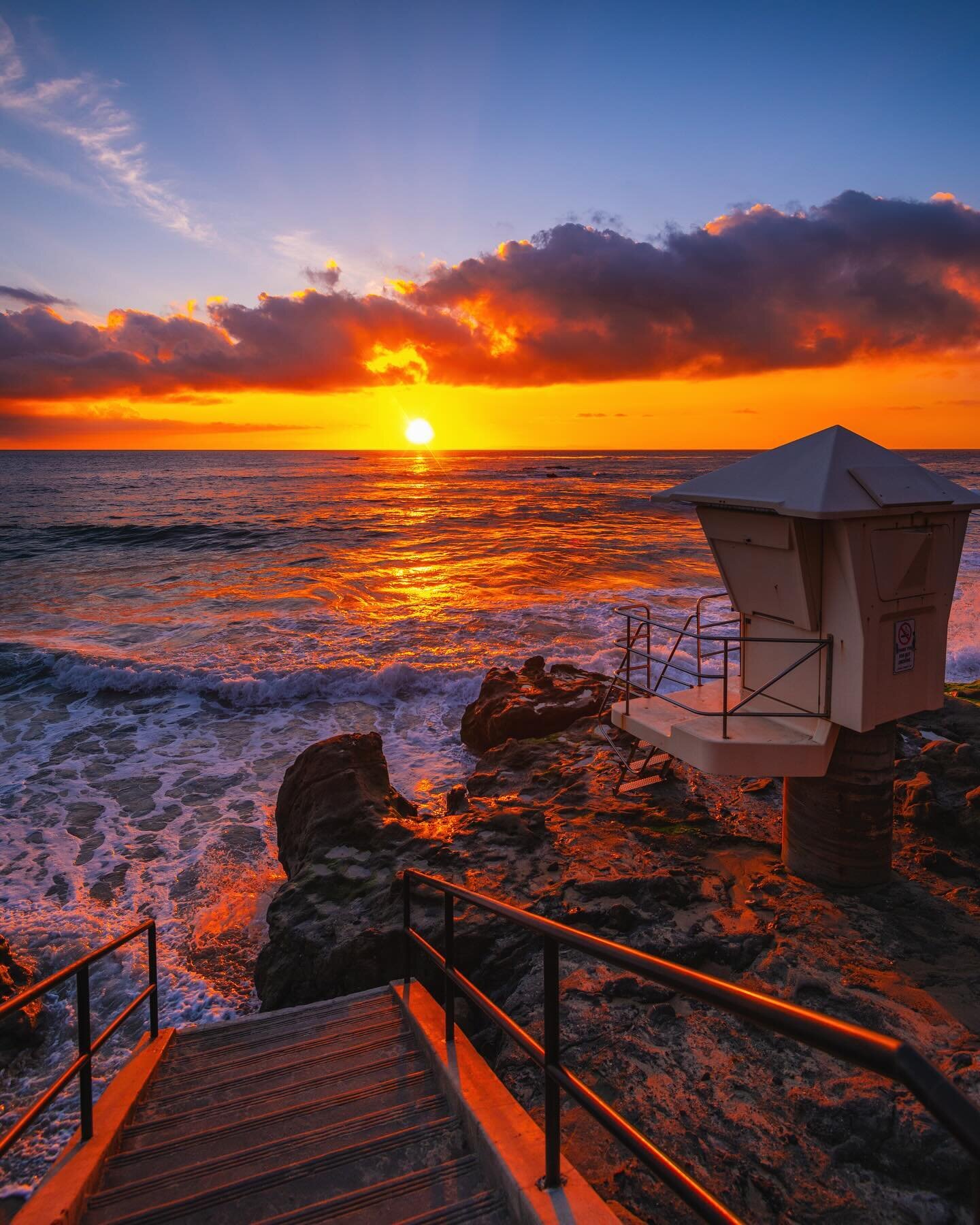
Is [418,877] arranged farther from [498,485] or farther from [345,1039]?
[498,485]

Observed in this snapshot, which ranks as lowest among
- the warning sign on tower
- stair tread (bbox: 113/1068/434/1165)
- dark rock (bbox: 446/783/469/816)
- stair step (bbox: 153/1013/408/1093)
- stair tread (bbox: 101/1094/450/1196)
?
dark rock (bbox: 446/783/469/816)

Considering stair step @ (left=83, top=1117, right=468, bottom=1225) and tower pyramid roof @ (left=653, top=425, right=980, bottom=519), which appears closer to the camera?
stair step @ (left=83, top=1117, right=468, bottom=1225)

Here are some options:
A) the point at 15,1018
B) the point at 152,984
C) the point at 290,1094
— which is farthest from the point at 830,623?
the point at 15,1018

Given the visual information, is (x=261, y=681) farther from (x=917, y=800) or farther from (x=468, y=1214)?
(x=468, y=1214)

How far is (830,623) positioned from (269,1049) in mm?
4753

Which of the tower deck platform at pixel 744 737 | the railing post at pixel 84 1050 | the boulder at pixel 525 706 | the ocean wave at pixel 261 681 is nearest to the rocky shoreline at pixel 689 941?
the tower deck platform at pixel 744 737

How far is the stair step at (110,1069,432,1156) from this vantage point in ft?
11.4

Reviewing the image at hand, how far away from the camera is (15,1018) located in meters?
6.41

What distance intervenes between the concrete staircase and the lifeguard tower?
3.34 m

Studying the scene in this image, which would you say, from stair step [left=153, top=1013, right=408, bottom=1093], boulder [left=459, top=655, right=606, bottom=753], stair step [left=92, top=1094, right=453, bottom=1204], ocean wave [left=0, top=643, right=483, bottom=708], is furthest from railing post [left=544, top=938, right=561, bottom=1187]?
ocean wave [left=0, top=643, right=483, bottom=708]

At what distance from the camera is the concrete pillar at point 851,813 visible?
580cm

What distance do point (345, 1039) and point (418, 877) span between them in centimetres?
101

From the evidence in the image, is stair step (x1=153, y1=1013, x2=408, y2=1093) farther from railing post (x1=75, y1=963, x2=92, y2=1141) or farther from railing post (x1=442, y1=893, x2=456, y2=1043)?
railing post (x1=75, y1=963, x2=92, y2=1141)

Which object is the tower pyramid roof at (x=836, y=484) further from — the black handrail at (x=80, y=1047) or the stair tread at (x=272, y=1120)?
the black handrail at (x=80, y=1047)
